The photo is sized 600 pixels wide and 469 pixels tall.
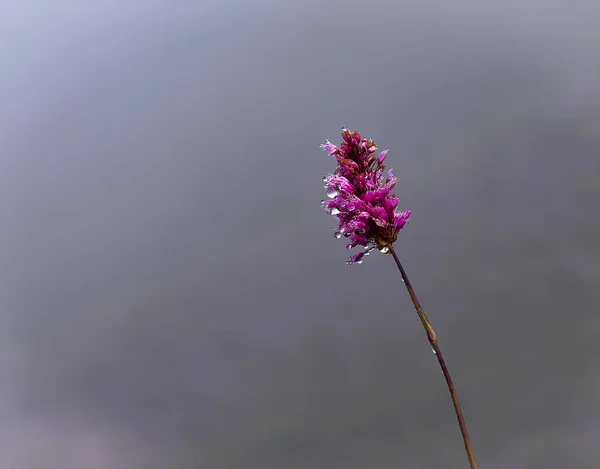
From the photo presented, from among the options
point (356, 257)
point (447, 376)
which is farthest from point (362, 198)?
Result: point (447, 376)

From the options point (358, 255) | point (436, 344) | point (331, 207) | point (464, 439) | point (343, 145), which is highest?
point (343, 145)

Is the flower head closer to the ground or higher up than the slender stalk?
higher up

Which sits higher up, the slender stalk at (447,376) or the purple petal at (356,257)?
the purple petal at (356,257)

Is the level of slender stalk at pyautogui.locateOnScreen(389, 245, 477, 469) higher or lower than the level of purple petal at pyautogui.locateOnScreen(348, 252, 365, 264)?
lower

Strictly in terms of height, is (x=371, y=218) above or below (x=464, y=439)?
above

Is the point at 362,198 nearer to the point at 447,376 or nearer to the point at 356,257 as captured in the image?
the point at 356,257

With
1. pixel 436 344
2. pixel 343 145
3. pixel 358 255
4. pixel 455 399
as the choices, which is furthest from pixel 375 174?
pixel 455 399

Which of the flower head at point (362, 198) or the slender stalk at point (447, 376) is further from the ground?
the flower head at point (362, 198)

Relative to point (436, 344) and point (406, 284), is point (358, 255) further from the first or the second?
point (436, 344)
